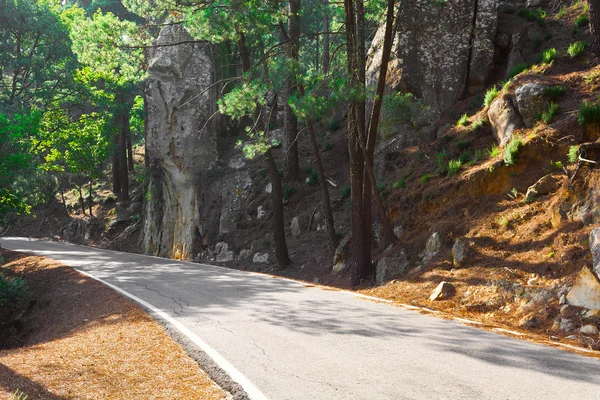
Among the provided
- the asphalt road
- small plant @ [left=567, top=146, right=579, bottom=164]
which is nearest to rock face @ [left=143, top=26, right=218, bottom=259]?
the asphalt road

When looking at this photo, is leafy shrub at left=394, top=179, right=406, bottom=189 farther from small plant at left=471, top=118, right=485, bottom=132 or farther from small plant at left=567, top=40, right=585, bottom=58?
small plant at left=567, top=40, right=585, bottom=58

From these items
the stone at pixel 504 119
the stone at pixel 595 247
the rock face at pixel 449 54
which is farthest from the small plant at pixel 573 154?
the rock face at pixel 449 54

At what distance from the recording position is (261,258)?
18750 mm

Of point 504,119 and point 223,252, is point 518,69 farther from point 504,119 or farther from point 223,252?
point 223,252

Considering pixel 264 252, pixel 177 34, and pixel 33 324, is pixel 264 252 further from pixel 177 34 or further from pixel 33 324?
pixel 177 34

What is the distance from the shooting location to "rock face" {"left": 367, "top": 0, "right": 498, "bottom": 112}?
1758cm

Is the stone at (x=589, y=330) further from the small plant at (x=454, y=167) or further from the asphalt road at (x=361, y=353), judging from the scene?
the small plant at (x=454, y=167)

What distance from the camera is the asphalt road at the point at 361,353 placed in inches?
184

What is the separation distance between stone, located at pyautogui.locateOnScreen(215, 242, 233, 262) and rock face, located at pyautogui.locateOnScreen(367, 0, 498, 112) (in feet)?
29.7

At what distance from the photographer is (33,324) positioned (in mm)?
11977

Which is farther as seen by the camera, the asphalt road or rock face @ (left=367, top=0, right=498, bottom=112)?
rock face @ (left=367, top=0, right=498, bottom=112)

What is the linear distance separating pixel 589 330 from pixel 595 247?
60.2 inches

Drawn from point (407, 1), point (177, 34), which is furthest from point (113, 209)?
point (407, 1)

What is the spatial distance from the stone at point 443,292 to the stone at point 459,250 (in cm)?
96
